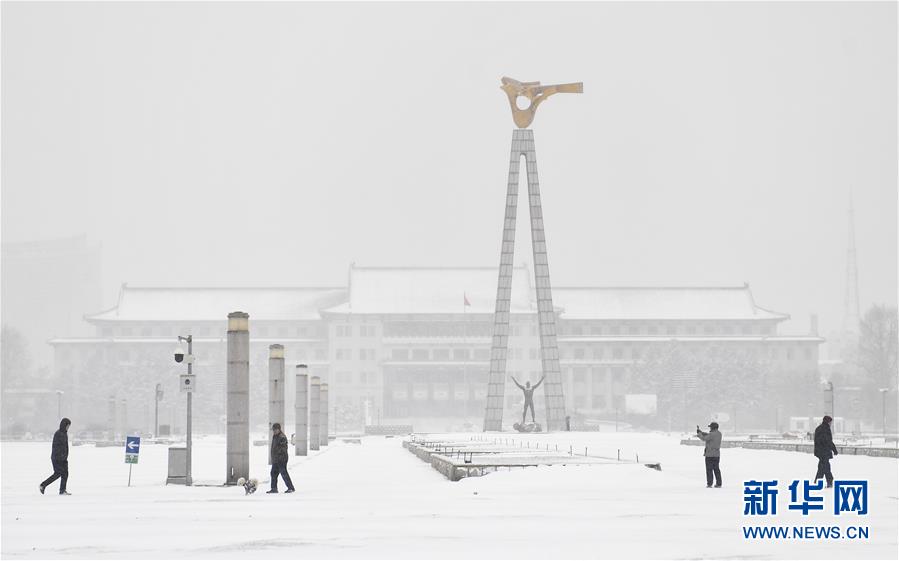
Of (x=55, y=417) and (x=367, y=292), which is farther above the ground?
(x=367, y=292)

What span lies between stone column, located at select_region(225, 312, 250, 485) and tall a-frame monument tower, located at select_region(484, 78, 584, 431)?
64855 mm

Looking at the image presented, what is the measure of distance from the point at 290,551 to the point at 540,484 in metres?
12.2

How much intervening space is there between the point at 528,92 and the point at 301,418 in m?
49.6

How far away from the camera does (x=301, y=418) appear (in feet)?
186

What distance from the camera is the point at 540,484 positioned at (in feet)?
96.1

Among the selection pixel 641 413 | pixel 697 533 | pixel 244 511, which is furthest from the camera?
pixel 641 413

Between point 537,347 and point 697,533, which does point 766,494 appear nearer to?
point 697,533

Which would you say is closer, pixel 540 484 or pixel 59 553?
pixel 59 553

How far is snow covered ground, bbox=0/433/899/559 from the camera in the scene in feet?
58.4

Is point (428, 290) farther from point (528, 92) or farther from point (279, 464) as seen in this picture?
point (279, 464)

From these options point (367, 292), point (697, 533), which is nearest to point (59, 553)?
point (697, 533)

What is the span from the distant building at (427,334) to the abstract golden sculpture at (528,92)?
197ft

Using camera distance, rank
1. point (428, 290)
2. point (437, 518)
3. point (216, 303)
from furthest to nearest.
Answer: point (216, 303) → point (428, 290) → point (437, 518)

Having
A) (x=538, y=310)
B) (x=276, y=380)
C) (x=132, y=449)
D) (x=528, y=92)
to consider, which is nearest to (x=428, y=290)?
(x=538, y=310)
